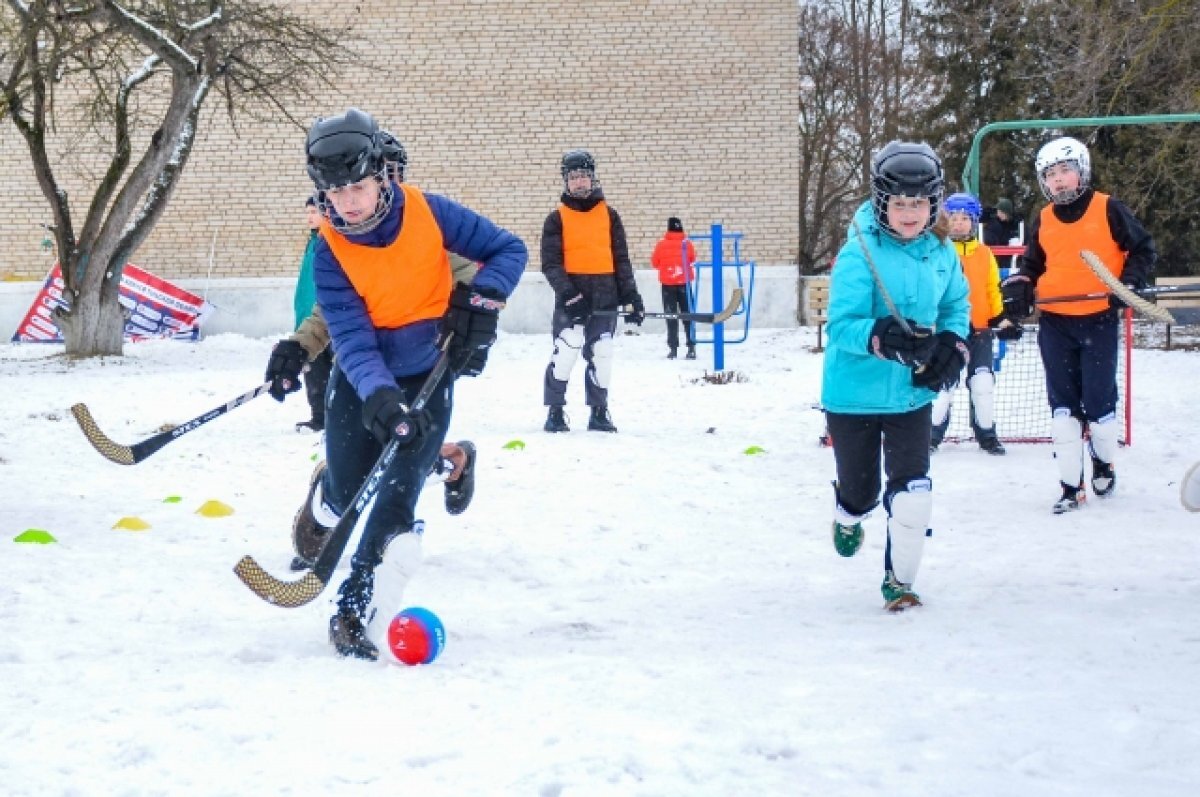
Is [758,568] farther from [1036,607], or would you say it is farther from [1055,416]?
[1055,416]

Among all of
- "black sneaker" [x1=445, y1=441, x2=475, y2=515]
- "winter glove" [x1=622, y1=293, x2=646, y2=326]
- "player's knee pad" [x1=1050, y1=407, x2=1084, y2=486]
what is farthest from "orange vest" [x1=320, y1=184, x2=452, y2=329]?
"winter glove" [x1=622, y1=293, x2=646, y2=326]

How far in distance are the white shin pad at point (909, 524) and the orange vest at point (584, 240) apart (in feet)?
16.4

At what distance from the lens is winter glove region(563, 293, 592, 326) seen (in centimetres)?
930

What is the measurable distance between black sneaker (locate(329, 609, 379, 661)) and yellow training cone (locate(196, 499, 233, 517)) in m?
2.81

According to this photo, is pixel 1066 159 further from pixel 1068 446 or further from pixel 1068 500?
pixel 1068 500

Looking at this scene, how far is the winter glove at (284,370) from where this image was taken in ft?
15.5

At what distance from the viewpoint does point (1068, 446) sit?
21.8 feet

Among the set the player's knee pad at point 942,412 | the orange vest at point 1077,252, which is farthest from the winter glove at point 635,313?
the orange vest at point 1077,252

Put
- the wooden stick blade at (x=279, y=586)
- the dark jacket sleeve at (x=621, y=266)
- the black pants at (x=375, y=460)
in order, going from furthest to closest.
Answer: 1. the dark jacket sleeve at (x=621, y=266)
2. the black pants at (x=375, y=460)
3. the wooden stick blade at (x=279, y=586)

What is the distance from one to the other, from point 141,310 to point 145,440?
16.5 metres

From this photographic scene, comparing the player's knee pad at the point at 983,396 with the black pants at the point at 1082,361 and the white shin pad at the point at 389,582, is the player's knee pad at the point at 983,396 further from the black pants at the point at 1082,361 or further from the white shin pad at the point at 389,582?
→ the white shin pad at the point at 389,582

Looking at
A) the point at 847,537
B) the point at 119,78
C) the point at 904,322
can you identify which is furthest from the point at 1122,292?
the point at 119,78

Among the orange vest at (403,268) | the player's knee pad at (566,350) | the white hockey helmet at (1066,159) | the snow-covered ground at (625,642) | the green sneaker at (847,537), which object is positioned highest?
the white hockey helmet at (1066,159)

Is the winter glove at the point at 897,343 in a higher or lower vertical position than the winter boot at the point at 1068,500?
higher
